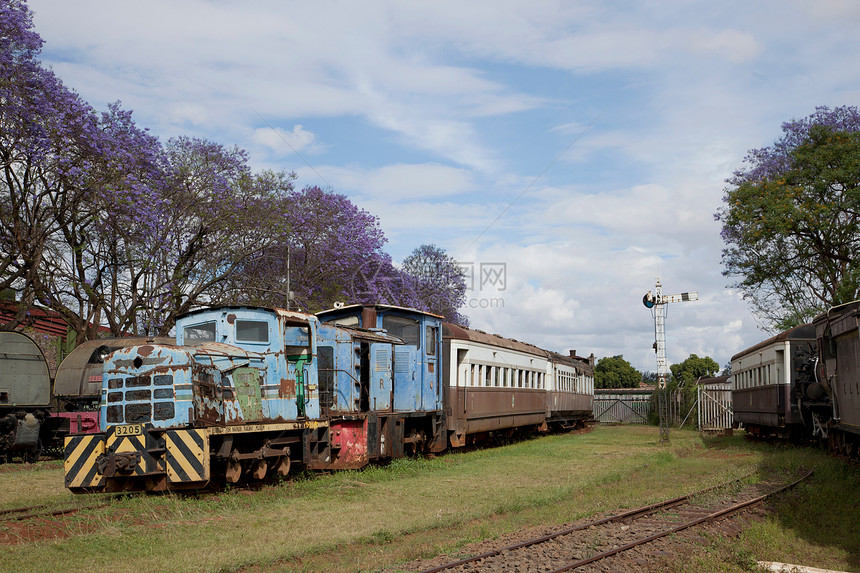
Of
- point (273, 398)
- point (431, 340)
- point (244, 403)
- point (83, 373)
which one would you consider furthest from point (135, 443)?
point (83, 373)

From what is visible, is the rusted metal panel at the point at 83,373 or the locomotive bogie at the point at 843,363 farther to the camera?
the rusted metal panel at the point at 83,373

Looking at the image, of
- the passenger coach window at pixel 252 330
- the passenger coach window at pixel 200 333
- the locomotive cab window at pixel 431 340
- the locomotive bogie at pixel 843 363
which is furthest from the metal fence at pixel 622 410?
the passenger coach window at pixel 200 333

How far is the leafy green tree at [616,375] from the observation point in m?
89.8

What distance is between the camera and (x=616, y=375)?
89625 mm

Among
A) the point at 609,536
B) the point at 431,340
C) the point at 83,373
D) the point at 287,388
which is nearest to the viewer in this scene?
the point at 609,536

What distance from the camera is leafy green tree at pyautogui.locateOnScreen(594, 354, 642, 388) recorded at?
89.8 metres

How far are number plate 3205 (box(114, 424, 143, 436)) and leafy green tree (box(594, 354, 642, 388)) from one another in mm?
82073

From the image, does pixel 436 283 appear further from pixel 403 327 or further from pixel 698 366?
pixel 698 366

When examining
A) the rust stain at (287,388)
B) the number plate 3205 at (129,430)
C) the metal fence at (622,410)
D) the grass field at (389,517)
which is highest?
the rust stain at (287,388)

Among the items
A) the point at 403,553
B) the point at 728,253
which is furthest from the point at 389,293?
the point at 403,553

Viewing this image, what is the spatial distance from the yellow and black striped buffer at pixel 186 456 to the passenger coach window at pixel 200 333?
6.90ft

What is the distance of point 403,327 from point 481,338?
4.58m

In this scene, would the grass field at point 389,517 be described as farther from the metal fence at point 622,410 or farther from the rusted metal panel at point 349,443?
the metal fence at point 622,410

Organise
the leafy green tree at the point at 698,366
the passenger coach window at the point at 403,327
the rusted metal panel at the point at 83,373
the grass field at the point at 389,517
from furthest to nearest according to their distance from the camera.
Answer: the leafy green tree at the point at 698,366
the rusted metal panel at the point at 83,373
the passenger coach window at the point at 403,327
the grass field at the point at 389,517
